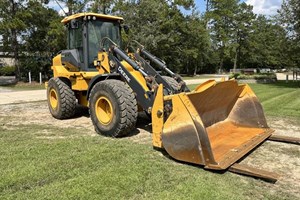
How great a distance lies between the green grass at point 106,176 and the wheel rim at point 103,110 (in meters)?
0.76

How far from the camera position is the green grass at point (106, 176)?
11.6ft

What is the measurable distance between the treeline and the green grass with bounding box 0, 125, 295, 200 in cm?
861

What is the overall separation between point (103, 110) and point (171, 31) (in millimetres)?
25347

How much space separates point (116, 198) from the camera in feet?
11.2

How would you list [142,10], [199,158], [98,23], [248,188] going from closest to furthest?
1. [248,188]
2. [199,158]
3. [98,23]
4. [142,10]

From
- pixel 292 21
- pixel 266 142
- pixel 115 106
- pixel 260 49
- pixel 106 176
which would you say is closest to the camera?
pixel 106 176

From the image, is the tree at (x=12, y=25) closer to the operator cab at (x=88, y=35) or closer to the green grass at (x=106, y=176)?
the operator cab at (x=88, y=35)

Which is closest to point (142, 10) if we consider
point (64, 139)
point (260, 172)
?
point (64, 139)

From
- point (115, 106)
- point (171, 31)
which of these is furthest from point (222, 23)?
point (115, 106)

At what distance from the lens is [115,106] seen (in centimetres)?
562

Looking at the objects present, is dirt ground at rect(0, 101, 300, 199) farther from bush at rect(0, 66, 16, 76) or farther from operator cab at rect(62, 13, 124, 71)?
bush at rect(0, 66, 16, 76)

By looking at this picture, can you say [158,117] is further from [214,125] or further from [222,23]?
[222,23]

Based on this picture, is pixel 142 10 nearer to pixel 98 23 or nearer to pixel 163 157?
pixel 98 23

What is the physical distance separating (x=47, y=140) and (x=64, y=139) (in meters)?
0.30
